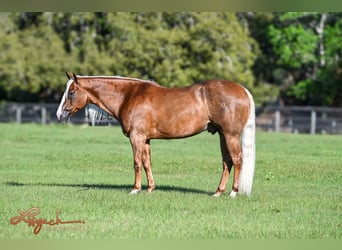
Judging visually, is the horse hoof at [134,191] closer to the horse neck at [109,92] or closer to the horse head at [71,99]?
the horse neck at [109,92]

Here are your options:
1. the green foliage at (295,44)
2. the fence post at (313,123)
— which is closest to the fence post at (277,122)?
the fence post at (313,123)

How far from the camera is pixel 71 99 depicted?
12.2 metres

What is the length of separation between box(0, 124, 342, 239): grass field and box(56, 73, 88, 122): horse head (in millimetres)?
1219

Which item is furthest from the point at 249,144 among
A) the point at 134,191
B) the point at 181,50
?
the point at 181,50

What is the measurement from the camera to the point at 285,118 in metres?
37.8

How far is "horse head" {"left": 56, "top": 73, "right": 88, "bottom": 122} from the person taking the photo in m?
12.2

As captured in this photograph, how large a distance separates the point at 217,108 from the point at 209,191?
1.74 m

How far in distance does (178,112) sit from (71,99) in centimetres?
172

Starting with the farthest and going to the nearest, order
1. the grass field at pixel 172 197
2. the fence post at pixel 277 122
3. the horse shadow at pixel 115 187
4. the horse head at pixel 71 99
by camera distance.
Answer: the fence post at pixel 277 122
the horse shadow at pixel 115 187
the horse head at pixel 71 99
the grass field at pixel 172 197

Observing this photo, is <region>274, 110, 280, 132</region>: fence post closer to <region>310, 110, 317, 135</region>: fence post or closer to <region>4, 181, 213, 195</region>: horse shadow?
<region>310, 110, 317, 135</region>: fence post

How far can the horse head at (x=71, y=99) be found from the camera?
12195 millimetres

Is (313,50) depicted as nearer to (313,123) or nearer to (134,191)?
(313,123)
